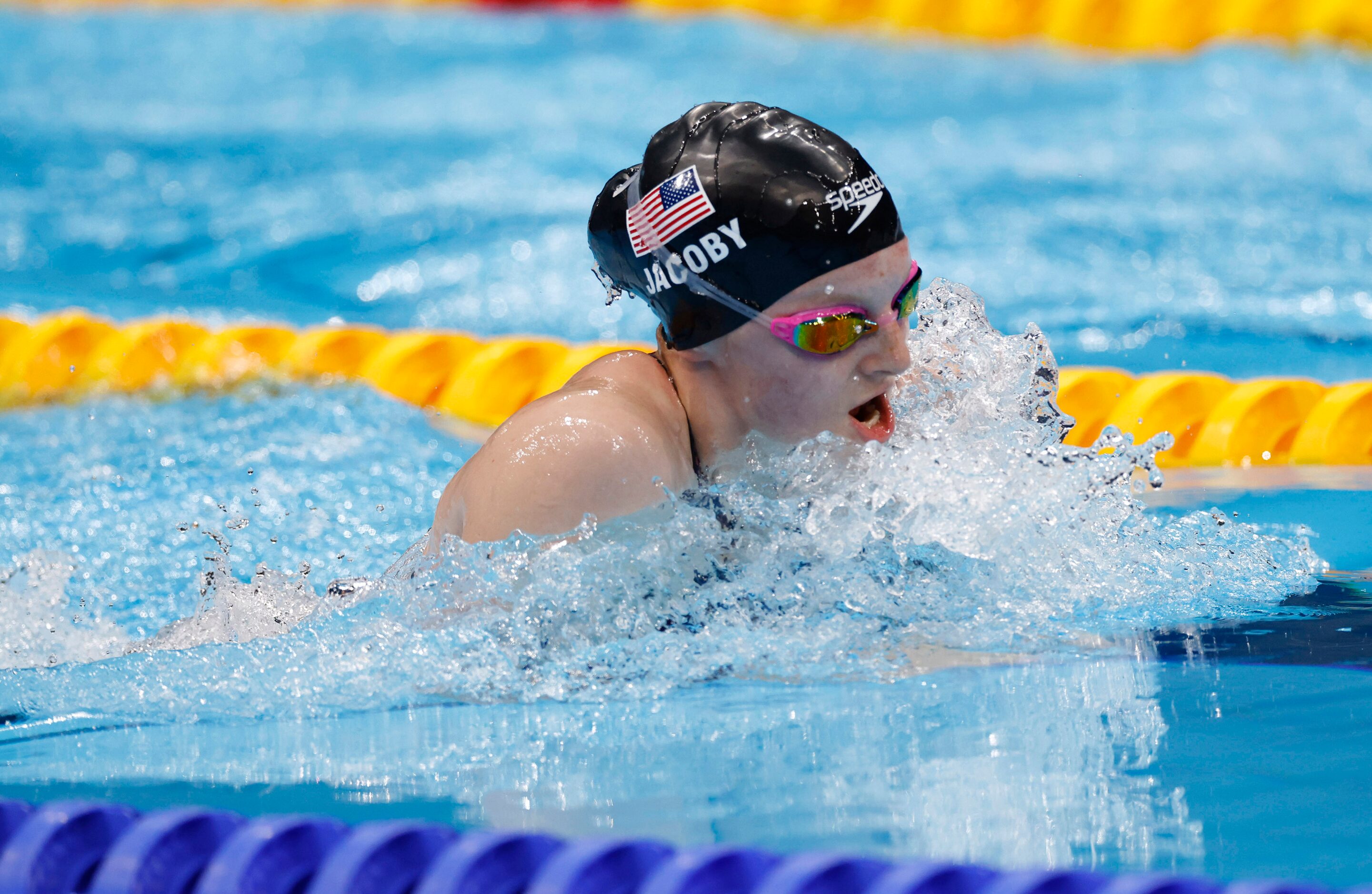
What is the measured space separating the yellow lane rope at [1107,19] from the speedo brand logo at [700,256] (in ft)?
19.8

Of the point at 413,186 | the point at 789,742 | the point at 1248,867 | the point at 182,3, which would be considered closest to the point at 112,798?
the point at 789,742

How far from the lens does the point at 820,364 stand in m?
2.08

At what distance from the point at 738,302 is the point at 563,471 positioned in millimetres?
390

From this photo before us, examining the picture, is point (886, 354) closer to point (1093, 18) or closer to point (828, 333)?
point (828, 333)

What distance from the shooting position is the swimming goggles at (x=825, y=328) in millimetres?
2061

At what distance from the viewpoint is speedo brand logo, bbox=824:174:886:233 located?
80.4 inches

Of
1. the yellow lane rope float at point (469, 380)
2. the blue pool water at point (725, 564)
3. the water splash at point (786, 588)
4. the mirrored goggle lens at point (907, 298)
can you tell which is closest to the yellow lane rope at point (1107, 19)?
the blue pool water at point (725, 564)

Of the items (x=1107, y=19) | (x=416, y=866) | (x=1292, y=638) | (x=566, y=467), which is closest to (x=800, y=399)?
(x=566, y=467)

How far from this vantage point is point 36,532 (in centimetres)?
319

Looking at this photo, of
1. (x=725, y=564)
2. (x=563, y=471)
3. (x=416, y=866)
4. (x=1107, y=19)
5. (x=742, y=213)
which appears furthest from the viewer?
(x=1107, y=19)

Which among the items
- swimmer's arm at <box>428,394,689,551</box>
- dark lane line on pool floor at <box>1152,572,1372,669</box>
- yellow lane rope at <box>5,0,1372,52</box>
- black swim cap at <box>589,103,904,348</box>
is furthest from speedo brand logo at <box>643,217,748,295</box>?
yellow lane rope at <box>5,0,1372,52</box>

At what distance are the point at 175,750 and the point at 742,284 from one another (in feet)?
3.27

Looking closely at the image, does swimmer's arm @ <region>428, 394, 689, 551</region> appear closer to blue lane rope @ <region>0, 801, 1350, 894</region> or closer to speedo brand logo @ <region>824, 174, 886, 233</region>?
speedo brand logo @ <region>824, 174, 886, 233</region>

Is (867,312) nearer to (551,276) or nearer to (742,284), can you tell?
(742,284)
